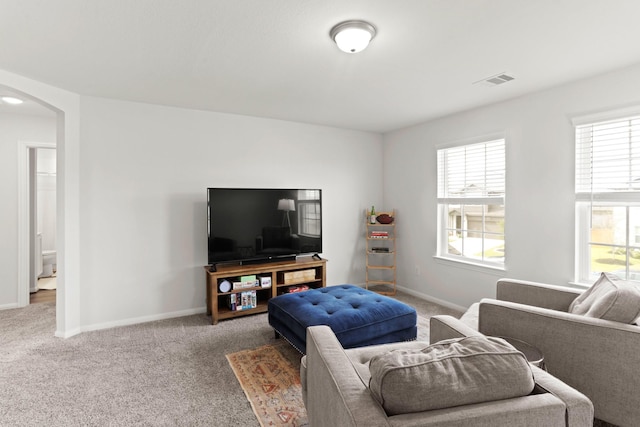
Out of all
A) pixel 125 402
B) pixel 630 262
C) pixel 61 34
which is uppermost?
pixel 61 34

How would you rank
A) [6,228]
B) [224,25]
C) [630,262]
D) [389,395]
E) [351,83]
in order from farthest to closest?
[6,228], [351,83], [630,262], [224,25], [389,395]

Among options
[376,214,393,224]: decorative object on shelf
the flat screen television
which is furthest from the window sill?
the flat screen television

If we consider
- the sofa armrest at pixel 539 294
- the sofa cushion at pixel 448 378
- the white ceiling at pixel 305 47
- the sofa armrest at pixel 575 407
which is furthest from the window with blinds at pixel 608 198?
the sofa cushion at pixel 448 378

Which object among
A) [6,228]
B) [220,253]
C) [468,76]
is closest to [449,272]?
[468,76]

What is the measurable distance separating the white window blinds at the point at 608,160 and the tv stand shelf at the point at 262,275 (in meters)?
2.78

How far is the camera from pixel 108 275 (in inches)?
136

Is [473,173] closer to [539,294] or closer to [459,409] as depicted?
[539,294]

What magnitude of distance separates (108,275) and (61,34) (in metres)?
2.28

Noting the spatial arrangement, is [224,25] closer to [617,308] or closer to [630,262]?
[617,308]

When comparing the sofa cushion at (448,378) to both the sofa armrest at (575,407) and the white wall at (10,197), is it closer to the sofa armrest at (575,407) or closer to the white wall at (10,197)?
the sofa armrest at (575,407)

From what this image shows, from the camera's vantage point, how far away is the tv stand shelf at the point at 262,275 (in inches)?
139

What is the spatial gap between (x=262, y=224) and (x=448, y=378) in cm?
313

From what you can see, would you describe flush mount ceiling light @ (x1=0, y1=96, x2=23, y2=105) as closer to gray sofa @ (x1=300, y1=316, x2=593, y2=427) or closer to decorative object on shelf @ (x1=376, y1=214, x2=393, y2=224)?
gray sofa @ (x1=300, y1=316, x2=593, y2=427)

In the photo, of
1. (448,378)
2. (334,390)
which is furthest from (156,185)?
(448,378)
